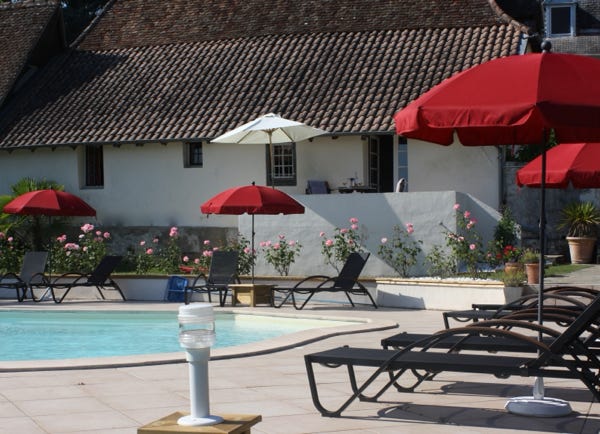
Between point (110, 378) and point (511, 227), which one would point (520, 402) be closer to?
point (110, 378)

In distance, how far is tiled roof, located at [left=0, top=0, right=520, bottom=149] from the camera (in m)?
25.2

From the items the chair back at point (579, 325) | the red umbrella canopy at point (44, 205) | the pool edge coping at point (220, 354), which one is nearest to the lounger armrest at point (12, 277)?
the red umbrella canopy at point (44, 205)

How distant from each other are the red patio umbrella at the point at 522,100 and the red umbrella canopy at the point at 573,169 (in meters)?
5.20

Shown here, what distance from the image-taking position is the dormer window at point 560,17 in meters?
48.1

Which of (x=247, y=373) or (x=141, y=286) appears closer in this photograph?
(x=247, y=373)

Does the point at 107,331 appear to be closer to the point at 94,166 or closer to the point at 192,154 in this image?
the point at 192,154

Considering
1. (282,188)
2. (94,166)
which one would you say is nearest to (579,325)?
(282,188)

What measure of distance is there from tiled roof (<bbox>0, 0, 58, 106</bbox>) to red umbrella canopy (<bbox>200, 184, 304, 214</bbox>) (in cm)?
1375

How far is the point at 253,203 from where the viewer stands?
59.0 ft

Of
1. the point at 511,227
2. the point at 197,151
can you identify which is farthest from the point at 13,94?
the point at 511,227

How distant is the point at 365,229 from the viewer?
21328 millimetres

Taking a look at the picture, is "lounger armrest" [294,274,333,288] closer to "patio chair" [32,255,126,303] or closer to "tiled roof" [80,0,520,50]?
"patio chair" [32,255,126,303]

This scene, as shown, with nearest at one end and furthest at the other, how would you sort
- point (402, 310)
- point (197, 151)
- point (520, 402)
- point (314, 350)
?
1. point (520, 402)
2. point (314, 350)
3. point (402, 310)
4. point (197, 151)

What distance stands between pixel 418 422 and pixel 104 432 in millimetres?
2210
